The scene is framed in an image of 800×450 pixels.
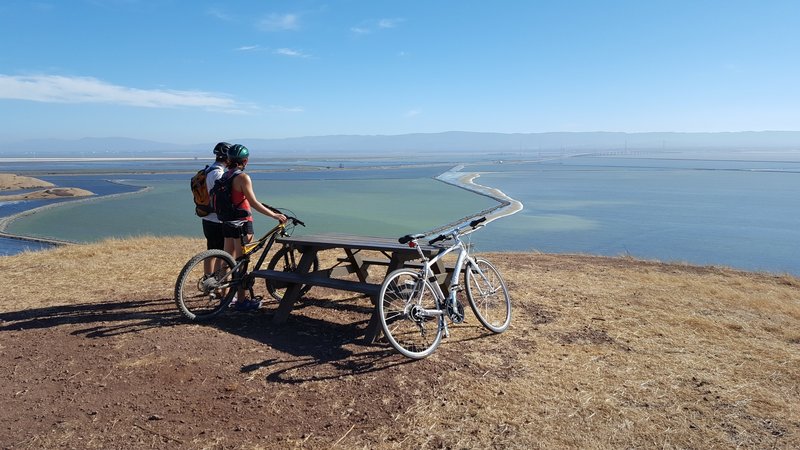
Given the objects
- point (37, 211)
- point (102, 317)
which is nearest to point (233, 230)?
point (102, 317)

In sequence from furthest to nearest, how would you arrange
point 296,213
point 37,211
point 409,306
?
point 37,211
point 296,213
point 409,306

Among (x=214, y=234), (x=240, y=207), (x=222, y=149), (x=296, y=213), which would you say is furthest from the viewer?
(x=296, y=213)

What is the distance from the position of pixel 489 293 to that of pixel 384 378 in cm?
171

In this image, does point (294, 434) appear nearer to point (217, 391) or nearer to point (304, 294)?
point (217, 391)

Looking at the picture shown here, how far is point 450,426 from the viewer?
3.59 m

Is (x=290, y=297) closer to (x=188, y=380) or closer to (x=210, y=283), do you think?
(x=210, y=283)

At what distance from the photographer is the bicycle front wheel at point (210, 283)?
5.47 metres

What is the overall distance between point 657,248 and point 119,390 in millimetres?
18414

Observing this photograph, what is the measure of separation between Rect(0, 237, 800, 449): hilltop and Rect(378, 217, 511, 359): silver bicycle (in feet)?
0.58

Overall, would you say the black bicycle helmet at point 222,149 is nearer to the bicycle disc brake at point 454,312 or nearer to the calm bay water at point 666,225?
the bicycle disc brake at point 454,312

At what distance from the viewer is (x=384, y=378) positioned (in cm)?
426

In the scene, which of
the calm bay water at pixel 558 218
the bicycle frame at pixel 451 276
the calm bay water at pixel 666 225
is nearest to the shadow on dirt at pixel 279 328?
the bicycle frame at pixel 451 276

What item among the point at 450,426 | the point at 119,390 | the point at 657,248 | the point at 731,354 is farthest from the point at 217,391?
the point at 657,248

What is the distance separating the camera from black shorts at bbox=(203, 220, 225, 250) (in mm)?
Result: 6027
